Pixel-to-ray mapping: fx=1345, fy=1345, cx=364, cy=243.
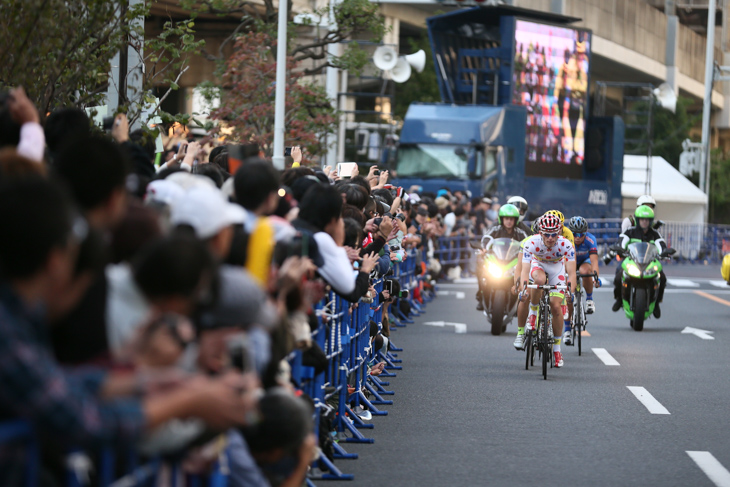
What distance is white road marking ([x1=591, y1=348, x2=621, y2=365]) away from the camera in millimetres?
14977

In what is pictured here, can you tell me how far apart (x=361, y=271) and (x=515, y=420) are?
8.87 feet

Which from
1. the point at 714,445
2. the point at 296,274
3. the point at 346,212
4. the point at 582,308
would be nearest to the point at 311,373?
the point at 296,274

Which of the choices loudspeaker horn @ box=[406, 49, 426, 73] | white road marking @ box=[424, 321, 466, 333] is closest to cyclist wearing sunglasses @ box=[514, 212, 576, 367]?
white road marking @ box=[424, 321, 466, 333]

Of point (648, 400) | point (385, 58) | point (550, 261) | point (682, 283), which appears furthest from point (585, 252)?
point (682, 283)

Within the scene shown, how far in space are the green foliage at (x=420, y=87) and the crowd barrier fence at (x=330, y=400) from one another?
32.4 meters

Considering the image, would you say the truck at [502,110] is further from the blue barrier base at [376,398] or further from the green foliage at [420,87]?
the blue barrier base at [376,398]

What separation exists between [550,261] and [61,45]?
6112mm

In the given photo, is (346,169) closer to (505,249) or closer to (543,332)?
(543,332)

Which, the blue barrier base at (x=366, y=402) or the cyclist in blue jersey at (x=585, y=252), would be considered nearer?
the blue barrier base at (x=366, y=402)

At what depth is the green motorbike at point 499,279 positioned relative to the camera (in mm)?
17719

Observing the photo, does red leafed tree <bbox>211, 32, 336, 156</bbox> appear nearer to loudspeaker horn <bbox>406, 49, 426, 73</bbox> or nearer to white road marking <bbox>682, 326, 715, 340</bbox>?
loudspeaker horn <bbox>406, 49, 426, 73</bbox>

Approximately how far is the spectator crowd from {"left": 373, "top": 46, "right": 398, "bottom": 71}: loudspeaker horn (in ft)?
71.1

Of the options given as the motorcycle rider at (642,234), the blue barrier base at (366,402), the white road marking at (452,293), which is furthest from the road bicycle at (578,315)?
the white road marking at (452,293)

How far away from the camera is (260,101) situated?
26438 millimetres
